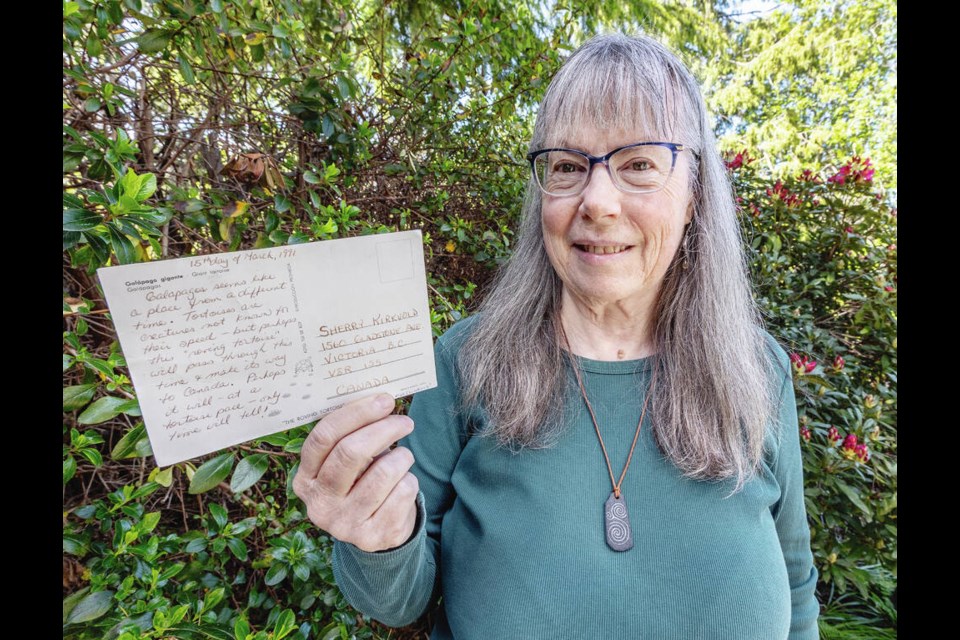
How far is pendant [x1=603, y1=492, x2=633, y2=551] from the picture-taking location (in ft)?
2.95

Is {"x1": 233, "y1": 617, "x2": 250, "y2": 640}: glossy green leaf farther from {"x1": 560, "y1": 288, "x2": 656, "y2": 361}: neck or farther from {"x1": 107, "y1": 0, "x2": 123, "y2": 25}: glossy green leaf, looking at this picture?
{"x1": 107, "y1": 0, "x2": 123, "y2": 25}: glossy green leaf

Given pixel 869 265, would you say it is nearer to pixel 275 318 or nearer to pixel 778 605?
pixel 778 605

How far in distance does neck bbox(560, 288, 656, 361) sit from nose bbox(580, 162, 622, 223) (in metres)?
0.24

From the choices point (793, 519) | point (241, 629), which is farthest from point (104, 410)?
point (793, 519)

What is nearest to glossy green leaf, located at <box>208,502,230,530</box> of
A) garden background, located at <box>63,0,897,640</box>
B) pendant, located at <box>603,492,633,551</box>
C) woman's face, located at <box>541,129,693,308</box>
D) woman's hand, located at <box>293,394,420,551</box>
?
garden background, located at <box>63,0,897,640</box>

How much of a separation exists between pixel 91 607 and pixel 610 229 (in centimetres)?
137

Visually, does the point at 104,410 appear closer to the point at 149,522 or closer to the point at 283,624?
the point at 149,522

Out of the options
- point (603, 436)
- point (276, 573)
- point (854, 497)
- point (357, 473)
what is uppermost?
point (357, 473)

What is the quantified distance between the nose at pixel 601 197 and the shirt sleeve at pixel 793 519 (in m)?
0.69

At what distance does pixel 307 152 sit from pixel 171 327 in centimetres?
122

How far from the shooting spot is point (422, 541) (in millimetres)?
863

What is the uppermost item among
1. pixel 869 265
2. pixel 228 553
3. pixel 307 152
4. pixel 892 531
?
pixel 307 152

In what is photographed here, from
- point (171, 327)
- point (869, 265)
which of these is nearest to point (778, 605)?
point (171, 327)

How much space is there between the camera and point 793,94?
883cm
